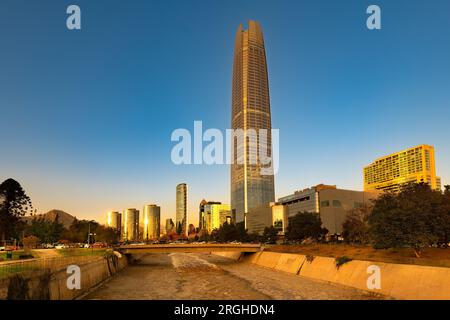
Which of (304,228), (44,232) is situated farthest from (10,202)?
(304,228)

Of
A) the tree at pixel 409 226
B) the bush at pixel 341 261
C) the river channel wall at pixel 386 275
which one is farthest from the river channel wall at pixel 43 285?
the tree at pixel 409 226

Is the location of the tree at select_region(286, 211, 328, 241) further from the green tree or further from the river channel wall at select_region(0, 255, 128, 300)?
the river channel wall at select_region(0, 255, 128, 300)

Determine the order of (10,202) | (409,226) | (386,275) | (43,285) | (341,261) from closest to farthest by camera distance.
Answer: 1. (43,285)
2. (386,275)
3. (409,226)
4. (341,261)
5. (10,202)

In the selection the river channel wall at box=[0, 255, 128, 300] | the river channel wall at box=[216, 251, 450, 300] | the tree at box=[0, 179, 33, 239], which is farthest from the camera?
the tree at box=[0, 179, 33, 239]

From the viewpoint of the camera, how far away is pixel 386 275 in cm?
5081

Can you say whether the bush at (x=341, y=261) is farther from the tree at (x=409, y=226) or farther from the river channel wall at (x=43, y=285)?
the river channel wall at (x=43, y=285)

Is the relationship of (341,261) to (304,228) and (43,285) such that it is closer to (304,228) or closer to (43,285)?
(43,285)

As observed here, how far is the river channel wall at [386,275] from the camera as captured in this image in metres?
40.6

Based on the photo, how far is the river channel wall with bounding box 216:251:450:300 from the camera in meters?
40.6

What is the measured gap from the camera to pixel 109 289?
60.2 m

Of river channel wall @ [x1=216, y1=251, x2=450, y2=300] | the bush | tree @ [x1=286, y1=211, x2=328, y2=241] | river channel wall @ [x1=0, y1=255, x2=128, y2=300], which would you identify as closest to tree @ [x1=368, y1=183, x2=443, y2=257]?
the bush
